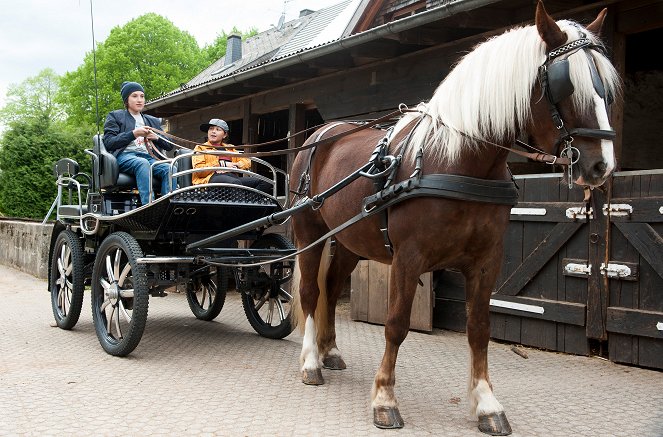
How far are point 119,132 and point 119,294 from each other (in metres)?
1.47

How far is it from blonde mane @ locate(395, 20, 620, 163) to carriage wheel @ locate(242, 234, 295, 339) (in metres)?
2.44

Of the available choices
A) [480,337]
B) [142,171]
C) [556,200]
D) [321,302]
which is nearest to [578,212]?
[556,200]

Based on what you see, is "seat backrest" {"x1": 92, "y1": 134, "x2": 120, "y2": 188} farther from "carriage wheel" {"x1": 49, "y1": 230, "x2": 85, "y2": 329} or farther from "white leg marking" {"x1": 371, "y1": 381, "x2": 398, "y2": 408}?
"white leg marking" {"x1": 371, "y1": 381, "x2": 398, "y2": 408}

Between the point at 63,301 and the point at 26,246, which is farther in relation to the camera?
the point at 26,246

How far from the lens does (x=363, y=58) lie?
7270 millimetres

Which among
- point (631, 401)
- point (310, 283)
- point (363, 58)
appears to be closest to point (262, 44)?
point (363, 58)

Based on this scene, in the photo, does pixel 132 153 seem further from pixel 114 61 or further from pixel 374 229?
pixel 114 61

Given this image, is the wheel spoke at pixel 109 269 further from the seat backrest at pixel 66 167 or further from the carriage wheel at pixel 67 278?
the seat backrest at pixel 66 167

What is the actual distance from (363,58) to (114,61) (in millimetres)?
31843

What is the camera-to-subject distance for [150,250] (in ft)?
18.8

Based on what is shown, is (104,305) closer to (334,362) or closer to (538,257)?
(334,362)

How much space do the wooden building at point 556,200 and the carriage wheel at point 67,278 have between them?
3187mm

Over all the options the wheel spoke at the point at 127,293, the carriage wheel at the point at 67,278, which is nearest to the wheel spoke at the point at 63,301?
the carriage wheel at the point at 67,278

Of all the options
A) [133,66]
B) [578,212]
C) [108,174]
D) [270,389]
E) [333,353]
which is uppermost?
[133,66]
